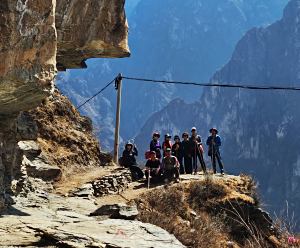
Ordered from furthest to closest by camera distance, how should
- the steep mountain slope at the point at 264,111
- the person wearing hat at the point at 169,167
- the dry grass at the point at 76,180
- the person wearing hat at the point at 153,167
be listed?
the steep mountain slope at the point at 264,111 < the person wearing hat at the point at 153,167 < the person wearing hat at the point at 169,167 < the dry grass at the point at 76,180

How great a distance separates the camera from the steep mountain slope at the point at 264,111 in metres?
108

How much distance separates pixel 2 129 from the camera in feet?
18.9

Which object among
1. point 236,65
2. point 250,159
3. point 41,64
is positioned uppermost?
point 236,65

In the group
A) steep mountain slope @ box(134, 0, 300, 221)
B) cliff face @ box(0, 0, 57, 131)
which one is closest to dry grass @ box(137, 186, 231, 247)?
cliff face @ box(0, 0, 57, 131)

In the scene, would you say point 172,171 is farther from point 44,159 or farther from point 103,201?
point 44,159

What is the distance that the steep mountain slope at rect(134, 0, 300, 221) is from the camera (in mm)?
107688

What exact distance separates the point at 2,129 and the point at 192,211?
A: 5.69 meters

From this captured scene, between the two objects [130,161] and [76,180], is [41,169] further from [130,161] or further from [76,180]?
[130,161]

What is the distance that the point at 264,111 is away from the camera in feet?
409

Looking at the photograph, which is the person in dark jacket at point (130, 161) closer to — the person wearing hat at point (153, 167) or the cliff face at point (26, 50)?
the person wearing hat at point (153, 167)

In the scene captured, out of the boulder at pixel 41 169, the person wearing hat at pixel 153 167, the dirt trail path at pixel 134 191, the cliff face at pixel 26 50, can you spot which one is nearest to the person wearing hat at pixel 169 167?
the person wearing hat at pixel 153 167

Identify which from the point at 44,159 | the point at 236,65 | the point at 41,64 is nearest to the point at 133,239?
the point at 41,64

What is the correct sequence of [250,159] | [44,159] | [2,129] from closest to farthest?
[2,129] < [44,159] < [250,159]

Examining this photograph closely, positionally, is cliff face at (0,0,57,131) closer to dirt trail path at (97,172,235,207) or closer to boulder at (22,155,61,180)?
boulder at (22,155,61,180)
